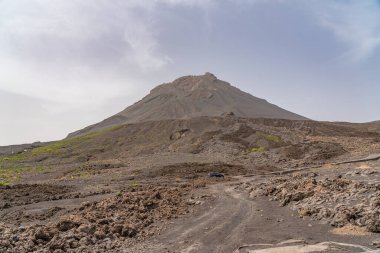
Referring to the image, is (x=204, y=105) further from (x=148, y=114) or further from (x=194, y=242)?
(x=194, y=242)

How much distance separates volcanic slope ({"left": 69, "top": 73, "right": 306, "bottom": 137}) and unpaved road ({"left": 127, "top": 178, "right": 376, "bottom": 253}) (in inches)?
3941

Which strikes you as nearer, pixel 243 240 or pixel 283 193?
pixel 243 240

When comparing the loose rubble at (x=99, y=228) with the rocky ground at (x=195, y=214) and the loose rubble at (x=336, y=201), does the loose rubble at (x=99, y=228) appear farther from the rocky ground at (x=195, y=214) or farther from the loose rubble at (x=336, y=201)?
A: the loose rubble at (x=336, y=201)

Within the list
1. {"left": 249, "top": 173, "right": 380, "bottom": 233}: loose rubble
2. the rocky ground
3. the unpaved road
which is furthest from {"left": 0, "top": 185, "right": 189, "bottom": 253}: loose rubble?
{"left": 249, "top": 173, "right": 380, "bottom": 233}: loose rubble

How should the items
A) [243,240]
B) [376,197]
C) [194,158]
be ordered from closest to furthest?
[243,240], [376,197], [194,158]

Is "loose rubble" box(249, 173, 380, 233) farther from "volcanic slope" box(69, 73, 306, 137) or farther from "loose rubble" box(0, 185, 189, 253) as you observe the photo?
"volcanic slope" box(69, 73, 306, 137)

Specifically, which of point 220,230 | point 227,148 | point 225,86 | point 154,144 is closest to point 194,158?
point 227,148

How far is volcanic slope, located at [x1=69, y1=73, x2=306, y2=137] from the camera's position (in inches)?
5167

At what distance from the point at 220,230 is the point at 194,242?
200 cm

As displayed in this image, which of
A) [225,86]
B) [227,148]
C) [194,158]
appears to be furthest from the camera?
[225,86]

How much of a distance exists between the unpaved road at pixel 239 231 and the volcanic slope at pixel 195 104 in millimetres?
100099

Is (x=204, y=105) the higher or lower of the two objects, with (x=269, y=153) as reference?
higher

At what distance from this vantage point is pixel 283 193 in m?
24.4

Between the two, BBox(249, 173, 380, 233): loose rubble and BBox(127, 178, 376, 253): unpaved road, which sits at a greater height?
BBox(249, 173, 380, 233): loose rubble
